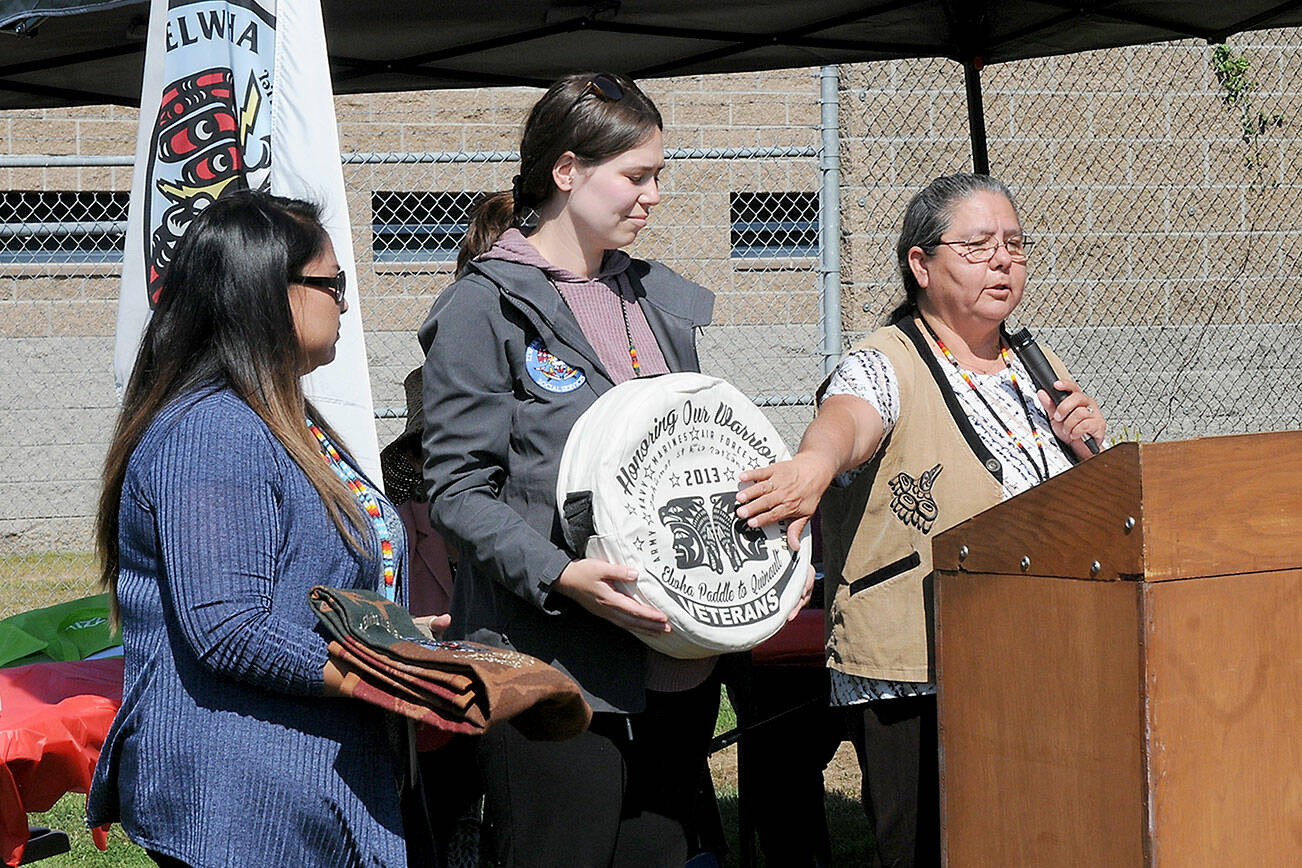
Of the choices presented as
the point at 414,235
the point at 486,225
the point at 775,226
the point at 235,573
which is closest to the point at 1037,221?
the point at 775,226

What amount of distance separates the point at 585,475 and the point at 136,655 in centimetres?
73

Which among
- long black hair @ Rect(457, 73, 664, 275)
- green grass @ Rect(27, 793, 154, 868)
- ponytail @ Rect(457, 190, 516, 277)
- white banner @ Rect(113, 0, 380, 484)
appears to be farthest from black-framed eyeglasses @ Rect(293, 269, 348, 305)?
green grass @ Rect(27, 793, 154, 868)

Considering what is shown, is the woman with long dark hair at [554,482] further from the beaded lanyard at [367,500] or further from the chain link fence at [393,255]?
the chain link fence at [393,255]

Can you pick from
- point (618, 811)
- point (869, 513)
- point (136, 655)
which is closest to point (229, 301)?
point (136, 655)

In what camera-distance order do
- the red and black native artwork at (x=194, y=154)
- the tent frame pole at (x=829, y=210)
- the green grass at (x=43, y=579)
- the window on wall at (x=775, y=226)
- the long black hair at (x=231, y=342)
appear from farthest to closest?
1. the window on wall at (x=775, y=226)
2. the green grass at (x=43, y=579)
3. the tent frame pole at (x=829, y=210)
4. the red and black native artwork at (x=194, y=154)
5. the long black hair at (x=231, y=342)

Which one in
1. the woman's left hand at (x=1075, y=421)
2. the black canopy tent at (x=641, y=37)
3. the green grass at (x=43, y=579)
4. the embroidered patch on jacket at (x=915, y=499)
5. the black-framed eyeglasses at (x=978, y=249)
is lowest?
the green grass at (x=43, y=579)

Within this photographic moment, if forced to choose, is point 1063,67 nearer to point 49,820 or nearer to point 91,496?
point 91,496

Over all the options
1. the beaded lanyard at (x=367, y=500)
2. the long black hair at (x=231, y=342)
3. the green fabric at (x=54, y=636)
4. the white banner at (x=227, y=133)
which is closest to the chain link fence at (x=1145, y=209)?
the green fabric at (x=54, y=636)

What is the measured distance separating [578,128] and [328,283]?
0.62 meters

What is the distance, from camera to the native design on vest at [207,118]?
3096 millimetres

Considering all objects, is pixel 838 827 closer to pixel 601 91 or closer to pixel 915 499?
pixel 915 499

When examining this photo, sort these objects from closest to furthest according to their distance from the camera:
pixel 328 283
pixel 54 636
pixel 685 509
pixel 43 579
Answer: pixel 328 283 → pixel 685 509 → pixel 54 636 → pixel 43 579

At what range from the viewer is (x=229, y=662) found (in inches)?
71.6

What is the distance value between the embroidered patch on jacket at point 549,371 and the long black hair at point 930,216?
82 centimetres
